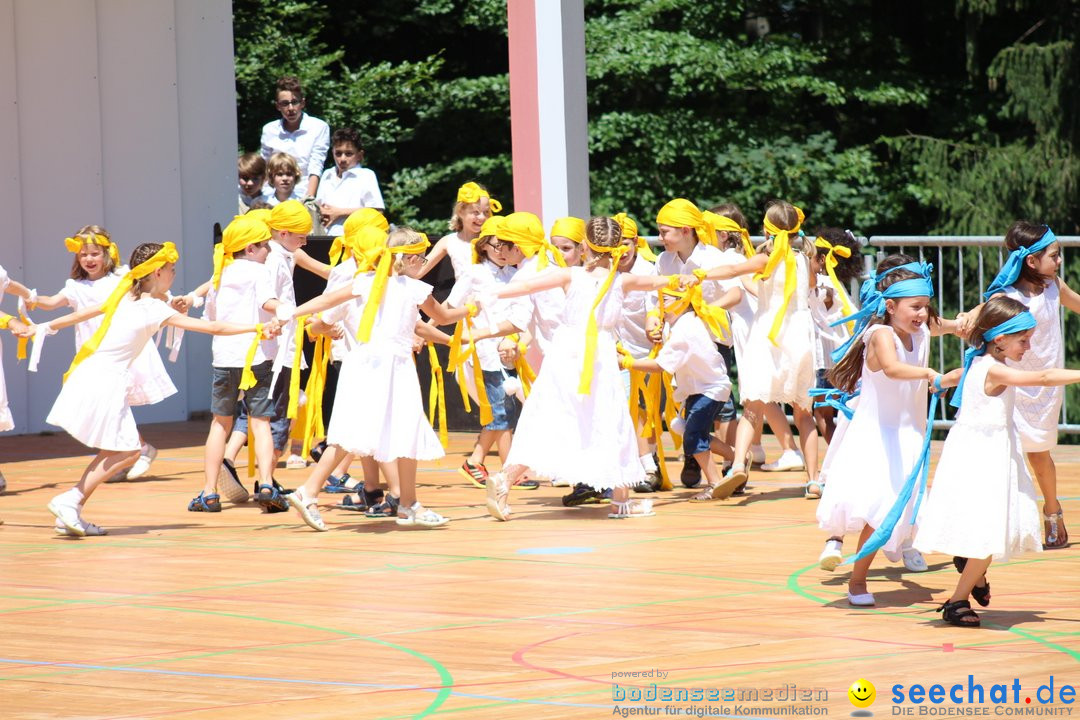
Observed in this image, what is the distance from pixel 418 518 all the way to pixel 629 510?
1.22m

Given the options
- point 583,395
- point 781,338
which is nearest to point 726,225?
point 781,338

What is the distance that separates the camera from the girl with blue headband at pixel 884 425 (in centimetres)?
740

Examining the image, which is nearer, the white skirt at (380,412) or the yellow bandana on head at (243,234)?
the white skirt at (380,412)

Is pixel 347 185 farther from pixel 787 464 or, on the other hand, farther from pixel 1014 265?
pixel 1014 265

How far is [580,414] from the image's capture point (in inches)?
384

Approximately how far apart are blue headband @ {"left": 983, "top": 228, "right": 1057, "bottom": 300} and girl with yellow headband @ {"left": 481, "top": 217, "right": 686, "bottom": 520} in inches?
90.5

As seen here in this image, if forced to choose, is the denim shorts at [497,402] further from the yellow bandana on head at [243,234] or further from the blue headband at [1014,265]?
the blue headband at [1014,265]

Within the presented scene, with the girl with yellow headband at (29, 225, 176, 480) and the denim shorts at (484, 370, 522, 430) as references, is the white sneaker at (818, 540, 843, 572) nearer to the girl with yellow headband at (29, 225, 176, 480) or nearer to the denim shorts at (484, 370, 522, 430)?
the denim shorts at (484, 370, 522, 430)

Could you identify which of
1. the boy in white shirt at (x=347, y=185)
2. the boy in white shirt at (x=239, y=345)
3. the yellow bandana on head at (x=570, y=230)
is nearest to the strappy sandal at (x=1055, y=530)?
the yellow bandana on head at (x=570, y=230)

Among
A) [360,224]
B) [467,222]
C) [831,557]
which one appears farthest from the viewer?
[467,222]

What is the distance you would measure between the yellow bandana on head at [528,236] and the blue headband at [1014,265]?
3071mm

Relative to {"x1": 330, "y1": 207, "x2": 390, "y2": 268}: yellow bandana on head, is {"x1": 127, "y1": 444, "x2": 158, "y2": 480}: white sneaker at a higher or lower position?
lower

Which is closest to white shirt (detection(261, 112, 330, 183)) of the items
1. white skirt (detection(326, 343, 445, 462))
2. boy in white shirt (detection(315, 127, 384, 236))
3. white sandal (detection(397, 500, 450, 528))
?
boy in white shirt (detection(315, 127, 384, 236))

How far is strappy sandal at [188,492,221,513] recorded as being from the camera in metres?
10.6
